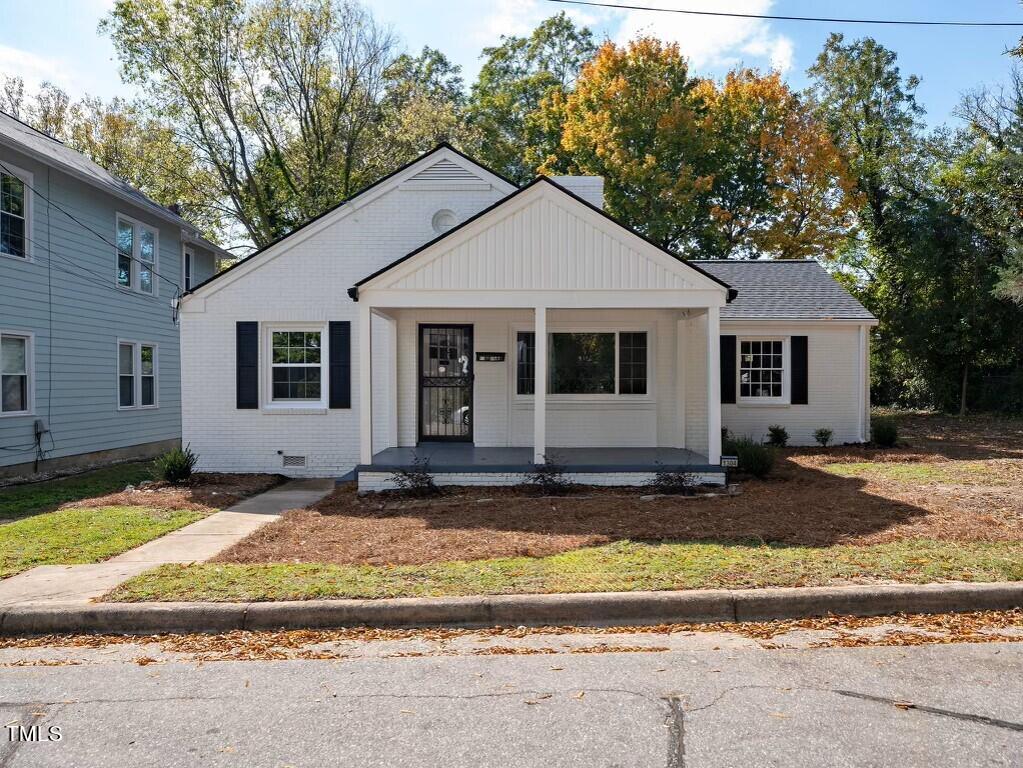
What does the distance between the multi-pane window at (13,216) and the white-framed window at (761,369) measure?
570 inches

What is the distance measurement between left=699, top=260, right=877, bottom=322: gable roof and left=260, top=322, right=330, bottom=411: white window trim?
27.3 ft

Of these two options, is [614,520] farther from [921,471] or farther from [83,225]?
[83,225]

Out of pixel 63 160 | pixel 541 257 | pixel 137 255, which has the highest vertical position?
pixel 63 160

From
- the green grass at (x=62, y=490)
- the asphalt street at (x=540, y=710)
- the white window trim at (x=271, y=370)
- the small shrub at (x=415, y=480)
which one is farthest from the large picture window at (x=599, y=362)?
the asphalt street at (x=540, y=710)

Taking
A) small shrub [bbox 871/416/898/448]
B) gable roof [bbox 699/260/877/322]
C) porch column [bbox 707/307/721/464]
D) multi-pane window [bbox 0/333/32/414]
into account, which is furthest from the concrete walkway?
small shrub [bbox 871/416/898/448]

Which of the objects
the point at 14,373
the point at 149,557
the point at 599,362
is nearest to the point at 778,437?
the point at 599,362

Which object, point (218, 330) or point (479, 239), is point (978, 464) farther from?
point (218, 330)

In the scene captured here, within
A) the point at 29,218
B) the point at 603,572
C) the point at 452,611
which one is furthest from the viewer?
the point at 29,218

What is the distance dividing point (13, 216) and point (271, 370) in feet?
18.9

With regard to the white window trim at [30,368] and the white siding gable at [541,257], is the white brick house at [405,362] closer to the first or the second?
the white siding gable at [541,257]

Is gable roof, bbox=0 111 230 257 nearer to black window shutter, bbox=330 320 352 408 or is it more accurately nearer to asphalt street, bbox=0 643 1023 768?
black window shutter, bbox=330 320 352 408

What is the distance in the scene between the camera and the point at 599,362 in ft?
41.5

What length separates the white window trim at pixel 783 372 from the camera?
1611cm

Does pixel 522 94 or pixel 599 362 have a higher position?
pixel 522 94
